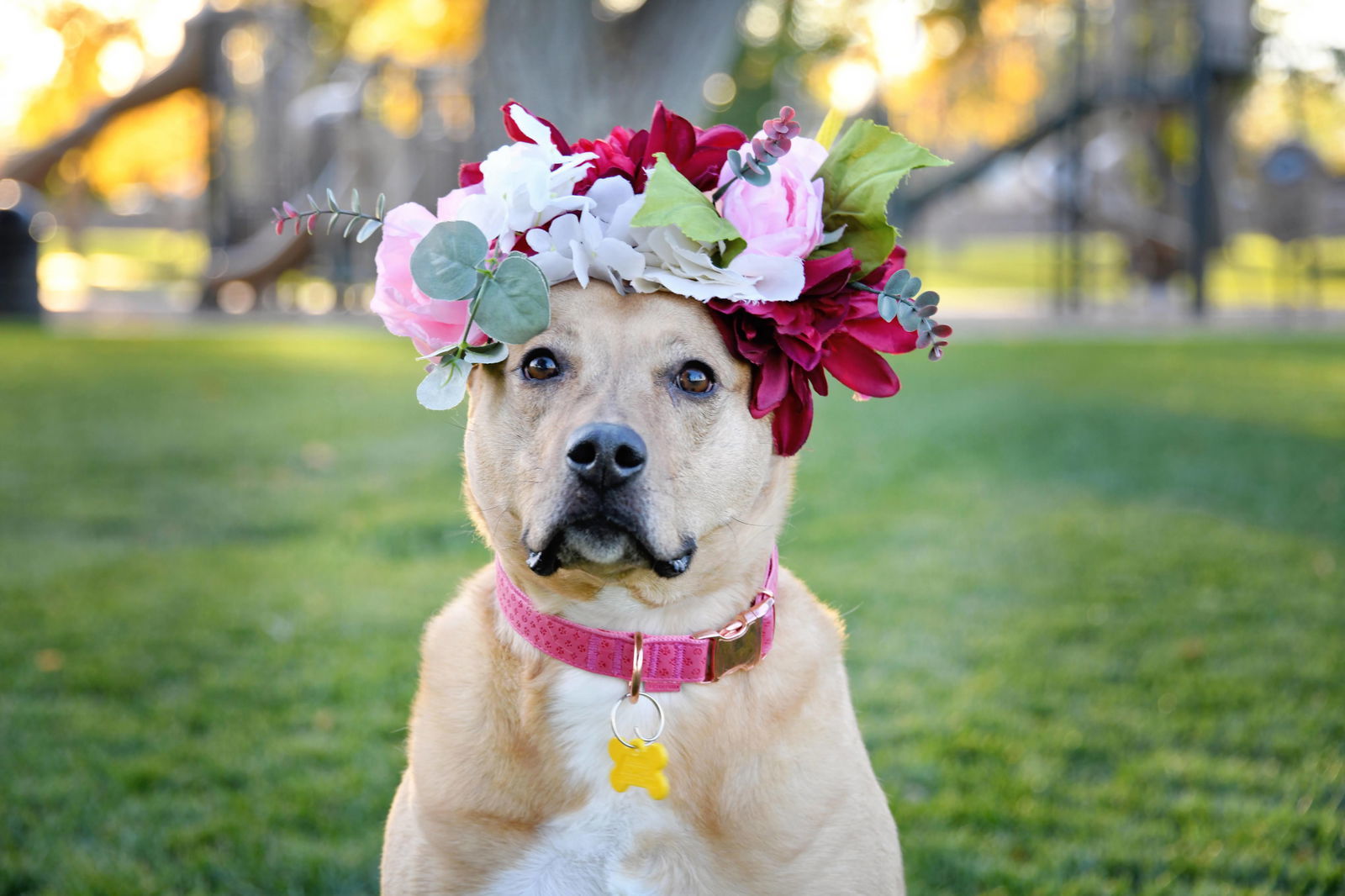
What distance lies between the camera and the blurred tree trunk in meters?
7.00

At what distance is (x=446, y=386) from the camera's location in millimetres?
2494

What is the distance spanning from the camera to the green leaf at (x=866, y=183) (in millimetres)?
2523

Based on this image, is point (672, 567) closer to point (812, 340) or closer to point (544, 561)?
point (544, 561)

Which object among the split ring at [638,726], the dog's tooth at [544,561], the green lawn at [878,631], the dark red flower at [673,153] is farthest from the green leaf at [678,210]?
the green lawn at [878,631]

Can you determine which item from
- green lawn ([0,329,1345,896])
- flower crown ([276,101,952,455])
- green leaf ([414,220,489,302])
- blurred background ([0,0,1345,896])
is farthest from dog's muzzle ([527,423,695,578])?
green lawn ([0,329,1345,896])

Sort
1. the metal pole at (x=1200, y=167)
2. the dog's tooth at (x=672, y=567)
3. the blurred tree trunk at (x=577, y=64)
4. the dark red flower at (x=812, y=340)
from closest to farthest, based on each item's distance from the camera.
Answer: the dog's tooth at (x=672, y=567) < the dark red flower at (x=812, y=340) < the blurred tree trunk at (x=577, y=64) < the metal pole at (x=1200, y=167)

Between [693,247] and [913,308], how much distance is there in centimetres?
48

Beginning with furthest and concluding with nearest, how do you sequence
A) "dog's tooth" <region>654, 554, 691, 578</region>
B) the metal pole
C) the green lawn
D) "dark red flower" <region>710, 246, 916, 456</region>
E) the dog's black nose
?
the metal pole → the green lawn → "dark red flower" <region>710, 246, 916, 456</region> → "dog's tooth" <region>654, 554, 691, 578</region> → the dog's black nose

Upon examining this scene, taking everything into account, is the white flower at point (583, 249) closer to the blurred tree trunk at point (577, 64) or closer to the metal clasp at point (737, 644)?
the metal clasp at point (737, 644)

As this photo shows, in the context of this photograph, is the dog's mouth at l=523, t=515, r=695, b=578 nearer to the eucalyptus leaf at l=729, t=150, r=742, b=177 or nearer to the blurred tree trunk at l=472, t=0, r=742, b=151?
the eucalyptus leaf at l=729, t=150, r=742, b=177

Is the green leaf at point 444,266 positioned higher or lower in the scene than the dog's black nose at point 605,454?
higher

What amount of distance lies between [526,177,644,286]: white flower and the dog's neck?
61 centimetres

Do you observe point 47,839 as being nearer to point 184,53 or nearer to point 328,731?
point 328,731

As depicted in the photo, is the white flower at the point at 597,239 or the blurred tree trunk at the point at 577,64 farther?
the blurred tree trunk at the point at 577,64
